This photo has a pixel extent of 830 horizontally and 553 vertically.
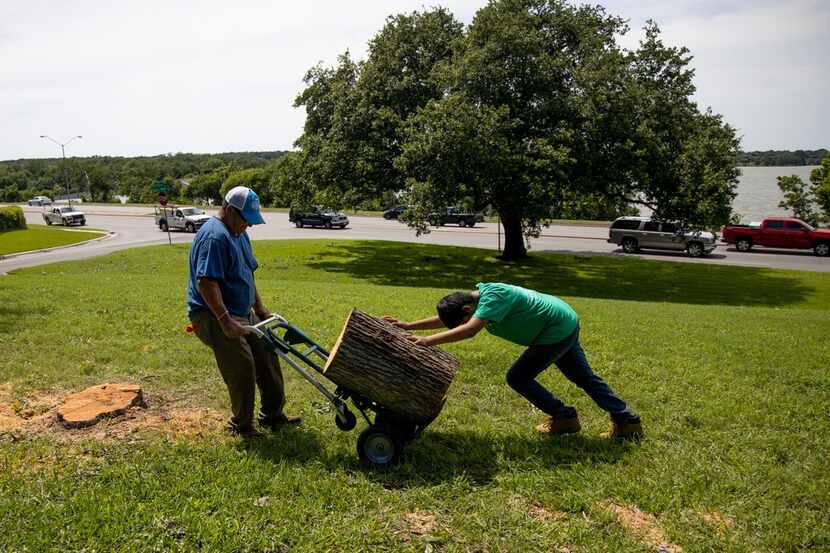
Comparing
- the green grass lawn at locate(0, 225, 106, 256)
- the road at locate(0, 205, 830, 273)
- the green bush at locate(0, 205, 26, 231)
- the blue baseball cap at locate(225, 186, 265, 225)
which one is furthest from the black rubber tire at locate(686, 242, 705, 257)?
the green bush at locate(0, 205, 26, 231)

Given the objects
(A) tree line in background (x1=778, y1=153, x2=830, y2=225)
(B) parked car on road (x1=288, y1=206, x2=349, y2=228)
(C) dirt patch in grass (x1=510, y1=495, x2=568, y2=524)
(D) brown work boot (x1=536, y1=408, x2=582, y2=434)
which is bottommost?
(C) dirt patch in grass (x1=510, y1=495, x2=568, y2=524)

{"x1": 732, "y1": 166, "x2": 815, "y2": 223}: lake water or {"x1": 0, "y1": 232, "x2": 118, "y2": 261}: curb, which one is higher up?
{"x1": 732, "y1": 166, "x2": 815, "y2": 223}: lake water

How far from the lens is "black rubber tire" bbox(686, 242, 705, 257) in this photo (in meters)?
30.0

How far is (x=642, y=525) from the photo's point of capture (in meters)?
4.17

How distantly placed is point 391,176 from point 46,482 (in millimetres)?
20167

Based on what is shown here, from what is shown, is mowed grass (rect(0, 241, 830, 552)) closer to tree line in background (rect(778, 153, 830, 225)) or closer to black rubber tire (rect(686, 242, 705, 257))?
black rubber tire (rect(686, 242, 705, 257))

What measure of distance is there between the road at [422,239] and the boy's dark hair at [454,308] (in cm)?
2202

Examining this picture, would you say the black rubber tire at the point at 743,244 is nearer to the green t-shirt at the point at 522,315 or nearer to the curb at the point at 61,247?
the green t-shirt at the point at 522,315

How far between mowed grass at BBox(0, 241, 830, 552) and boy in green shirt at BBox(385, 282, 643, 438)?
30 cm

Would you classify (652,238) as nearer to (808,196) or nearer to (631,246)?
(631,246)

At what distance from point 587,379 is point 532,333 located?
2.61 feet

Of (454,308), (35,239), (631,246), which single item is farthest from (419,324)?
(35,239)

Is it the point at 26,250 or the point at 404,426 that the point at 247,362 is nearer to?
the point at 404,426

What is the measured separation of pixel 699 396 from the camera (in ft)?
22.4
